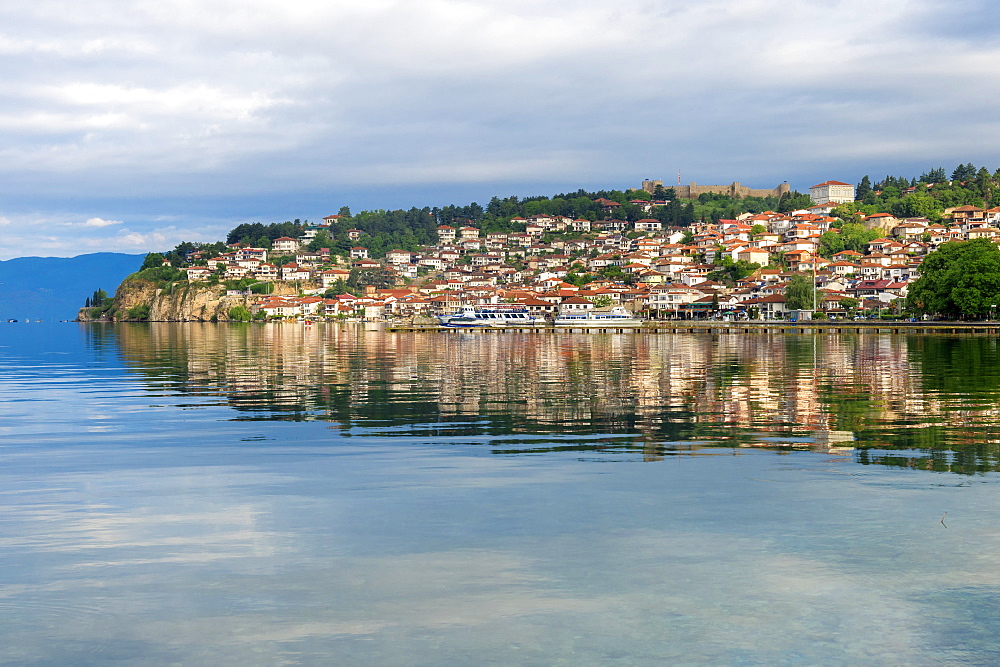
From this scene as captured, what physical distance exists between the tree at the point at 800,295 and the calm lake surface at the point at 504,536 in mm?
96000

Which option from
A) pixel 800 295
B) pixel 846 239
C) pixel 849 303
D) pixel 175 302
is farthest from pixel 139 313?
pixel 846 239

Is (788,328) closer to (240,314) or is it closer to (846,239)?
(846,239)

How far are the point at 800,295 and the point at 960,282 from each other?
33065 millimetres

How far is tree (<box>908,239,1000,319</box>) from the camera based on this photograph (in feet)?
259

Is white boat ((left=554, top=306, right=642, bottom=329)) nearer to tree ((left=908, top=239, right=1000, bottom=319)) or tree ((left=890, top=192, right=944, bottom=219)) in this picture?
tree ((left=908, top=239, right=1000, bottom=319))

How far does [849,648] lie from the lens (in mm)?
6348

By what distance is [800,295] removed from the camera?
113 m

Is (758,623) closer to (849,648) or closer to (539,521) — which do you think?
(849,648)

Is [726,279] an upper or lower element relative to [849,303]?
upper

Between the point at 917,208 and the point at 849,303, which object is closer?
the point at 849,303

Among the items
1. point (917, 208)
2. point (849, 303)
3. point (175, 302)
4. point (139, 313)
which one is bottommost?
point (849, 303)

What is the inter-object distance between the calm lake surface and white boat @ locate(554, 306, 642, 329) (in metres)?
83.7

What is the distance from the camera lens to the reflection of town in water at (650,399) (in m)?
16.1

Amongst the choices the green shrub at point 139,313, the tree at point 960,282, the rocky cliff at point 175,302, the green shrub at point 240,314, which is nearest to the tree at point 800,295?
the tree at point 960,282
